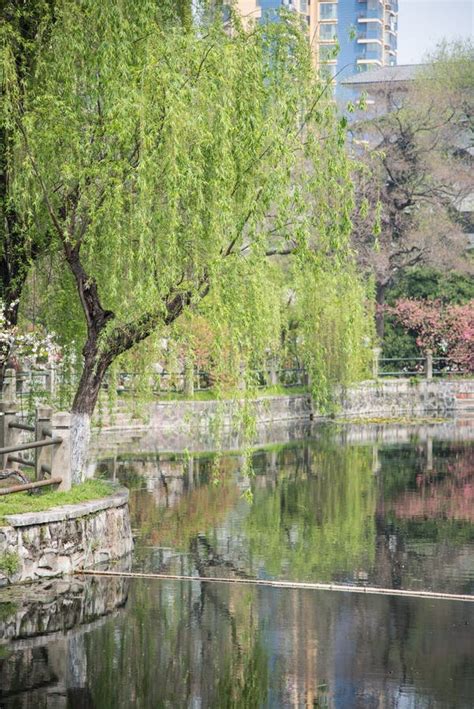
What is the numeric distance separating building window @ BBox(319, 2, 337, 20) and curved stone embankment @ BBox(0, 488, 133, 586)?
4187 inches

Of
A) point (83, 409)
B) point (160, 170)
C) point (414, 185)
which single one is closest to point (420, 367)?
point (414, 185)

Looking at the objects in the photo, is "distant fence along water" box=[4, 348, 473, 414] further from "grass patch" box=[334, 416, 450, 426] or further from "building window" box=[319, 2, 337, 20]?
"building window" box=[319, 2, 337, 20]

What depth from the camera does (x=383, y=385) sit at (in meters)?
47.0

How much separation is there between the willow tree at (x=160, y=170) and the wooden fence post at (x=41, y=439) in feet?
1.50

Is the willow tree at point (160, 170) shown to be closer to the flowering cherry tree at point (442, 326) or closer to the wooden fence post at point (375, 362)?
the wooden fence post at point (375, 362)

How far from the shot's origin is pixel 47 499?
49.8ft

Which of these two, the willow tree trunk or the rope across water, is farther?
the willow tree trunk

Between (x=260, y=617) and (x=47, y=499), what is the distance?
3.63m

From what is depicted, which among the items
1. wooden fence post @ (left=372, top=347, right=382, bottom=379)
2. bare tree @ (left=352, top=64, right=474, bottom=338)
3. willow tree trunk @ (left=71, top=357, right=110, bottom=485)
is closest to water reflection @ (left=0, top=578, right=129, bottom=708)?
willow tree trunk @ (left=71, top=357, right=110, bottom=485)

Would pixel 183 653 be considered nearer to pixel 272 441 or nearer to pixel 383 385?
pixel 272 441

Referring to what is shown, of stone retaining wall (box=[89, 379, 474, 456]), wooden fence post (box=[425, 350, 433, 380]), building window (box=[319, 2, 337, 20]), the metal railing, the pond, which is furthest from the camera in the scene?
building window (box=[319, 2, 337, 20])

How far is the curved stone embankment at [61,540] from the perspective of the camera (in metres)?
14.0

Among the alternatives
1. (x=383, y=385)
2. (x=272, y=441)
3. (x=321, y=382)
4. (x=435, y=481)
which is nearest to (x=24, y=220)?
(x=321, y=382)

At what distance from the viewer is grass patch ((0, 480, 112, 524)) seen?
14.5 meters
